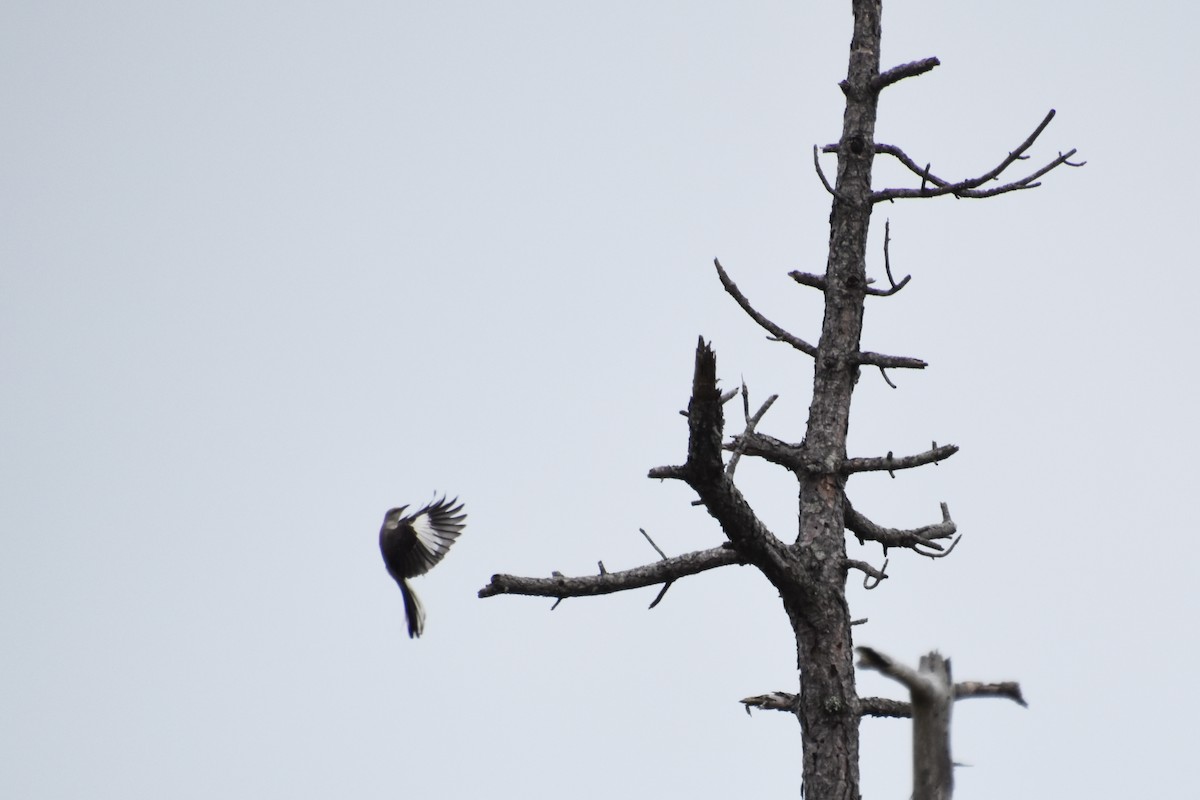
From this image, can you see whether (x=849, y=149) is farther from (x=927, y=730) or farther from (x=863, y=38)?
(x=927, y=730)

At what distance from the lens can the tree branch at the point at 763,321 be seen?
331 inches

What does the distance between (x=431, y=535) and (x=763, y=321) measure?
2855mm

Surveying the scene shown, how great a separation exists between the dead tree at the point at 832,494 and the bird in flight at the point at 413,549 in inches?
94.9

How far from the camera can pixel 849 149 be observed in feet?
28.3

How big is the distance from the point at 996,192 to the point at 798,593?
9.25 feet

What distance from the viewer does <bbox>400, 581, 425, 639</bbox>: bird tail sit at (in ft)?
31.7

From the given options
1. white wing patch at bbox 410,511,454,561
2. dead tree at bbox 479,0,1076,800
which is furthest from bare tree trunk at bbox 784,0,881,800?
white wing patch at bbox 410,511,454,561

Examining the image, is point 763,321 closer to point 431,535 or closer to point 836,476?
point 836,476

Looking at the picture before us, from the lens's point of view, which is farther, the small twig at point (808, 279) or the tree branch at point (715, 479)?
the small twig at point (808, 279)

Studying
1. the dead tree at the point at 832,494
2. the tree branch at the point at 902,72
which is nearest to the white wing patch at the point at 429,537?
the dead tree at the point at 832,494

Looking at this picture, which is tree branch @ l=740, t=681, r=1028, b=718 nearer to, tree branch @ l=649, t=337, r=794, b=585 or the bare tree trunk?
the bare tree trunk

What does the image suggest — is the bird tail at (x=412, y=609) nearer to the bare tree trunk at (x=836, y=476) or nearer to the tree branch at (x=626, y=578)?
the tree branch at (x=626, y=578)

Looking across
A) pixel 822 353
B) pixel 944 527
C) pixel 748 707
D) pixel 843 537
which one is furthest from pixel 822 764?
pixel 822 353

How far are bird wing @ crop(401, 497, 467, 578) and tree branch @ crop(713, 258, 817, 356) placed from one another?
268cm
